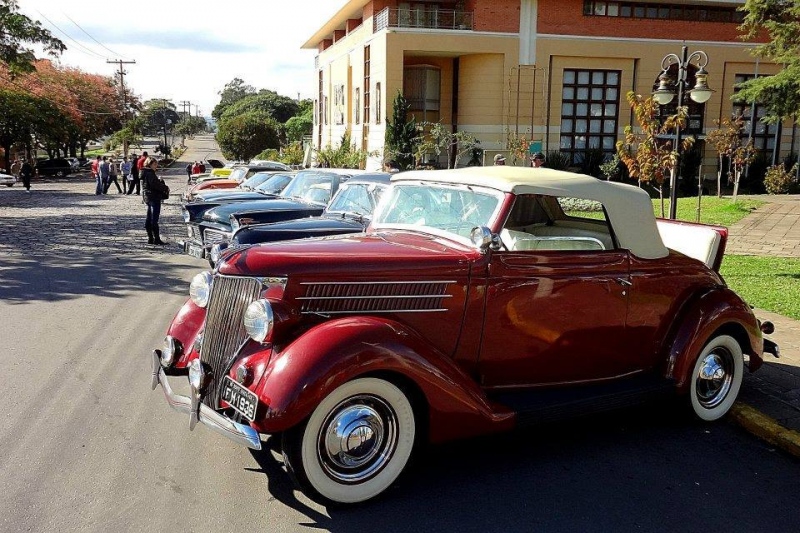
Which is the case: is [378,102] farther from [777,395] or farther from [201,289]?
[201,289]

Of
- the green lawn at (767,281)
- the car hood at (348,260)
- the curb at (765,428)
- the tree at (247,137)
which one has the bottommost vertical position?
the curb at (765,428)

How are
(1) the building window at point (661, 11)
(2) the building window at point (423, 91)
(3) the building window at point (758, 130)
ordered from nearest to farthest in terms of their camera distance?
(1) the building window at point (661, 11), (2) the building window at point (423, 91), (3) the building window at point (758, 130)

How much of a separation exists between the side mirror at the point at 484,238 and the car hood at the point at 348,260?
0.09m

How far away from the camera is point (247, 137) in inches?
2343

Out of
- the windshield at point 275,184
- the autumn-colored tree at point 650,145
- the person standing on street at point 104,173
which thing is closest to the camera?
the autumn-colored tree at point 650,145

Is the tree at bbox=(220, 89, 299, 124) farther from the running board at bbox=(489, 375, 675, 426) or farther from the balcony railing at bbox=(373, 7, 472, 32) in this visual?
the running board at bbox=(489, 375, 675, 426)

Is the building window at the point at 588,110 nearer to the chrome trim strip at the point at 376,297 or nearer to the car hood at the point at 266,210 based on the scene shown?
the car hood at the point at 266,210

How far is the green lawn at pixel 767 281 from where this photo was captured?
838cm

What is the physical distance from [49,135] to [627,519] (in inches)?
1857

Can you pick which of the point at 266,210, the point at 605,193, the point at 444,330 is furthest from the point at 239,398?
the point at 266,210

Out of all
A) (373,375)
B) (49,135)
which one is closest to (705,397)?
(373,375)

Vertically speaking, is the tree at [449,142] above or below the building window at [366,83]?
below

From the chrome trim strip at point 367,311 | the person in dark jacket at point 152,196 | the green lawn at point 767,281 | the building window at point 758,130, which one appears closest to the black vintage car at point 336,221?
the chrome trim strip at point 367,311

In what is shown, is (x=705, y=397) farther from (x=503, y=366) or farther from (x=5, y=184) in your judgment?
(x=5, y=184)
